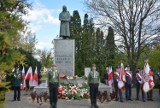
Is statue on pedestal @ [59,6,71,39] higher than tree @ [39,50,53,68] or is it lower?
Result: lower

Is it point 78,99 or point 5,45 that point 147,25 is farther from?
point 5,45

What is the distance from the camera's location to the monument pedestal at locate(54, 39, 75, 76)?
2030cm

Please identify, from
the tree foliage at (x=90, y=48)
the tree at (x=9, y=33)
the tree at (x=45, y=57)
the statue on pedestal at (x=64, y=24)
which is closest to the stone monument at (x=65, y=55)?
the statue on pedestal at (x=64, y=24)

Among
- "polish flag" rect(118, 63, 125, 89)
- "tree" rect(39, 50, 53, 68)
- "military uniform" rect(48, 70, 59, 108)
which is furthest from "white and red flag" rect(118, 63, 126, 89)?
"tree" rect(39, 50, 53, 68)

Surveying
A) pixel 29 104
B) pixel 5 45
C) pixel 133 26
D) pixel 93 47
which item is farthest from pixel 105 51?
pixel 5 45

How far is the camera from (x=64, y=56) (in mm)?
20422

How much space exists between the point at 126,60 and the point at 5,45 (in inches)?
1401

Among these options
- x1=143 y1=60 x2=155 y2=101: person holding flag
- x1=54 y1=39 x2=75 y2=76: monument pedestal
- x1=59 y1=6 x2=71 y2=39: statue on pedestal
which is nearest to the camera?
x1=143 y1=60 x2=155 y2=101: person holding flag

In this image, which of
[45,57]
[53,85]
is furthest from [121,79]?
[45,57]

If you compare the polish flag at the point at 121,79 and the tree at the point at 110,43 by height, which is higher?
the tree at the point at 110,43

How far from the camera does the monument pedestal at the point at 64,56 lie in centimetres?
2030

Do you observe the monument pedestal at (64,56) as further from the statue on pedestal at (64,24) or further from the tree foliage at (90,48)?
→ the tree foliage at (90,48)

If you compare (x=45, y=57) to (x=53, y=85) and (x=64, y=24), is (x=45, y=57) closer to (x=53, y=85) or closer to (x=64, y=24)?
(x=64, y=24)

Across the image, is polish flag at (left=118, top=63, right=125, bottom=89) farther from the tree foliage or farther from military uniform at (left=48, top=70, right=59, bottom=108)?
the tree foliage
